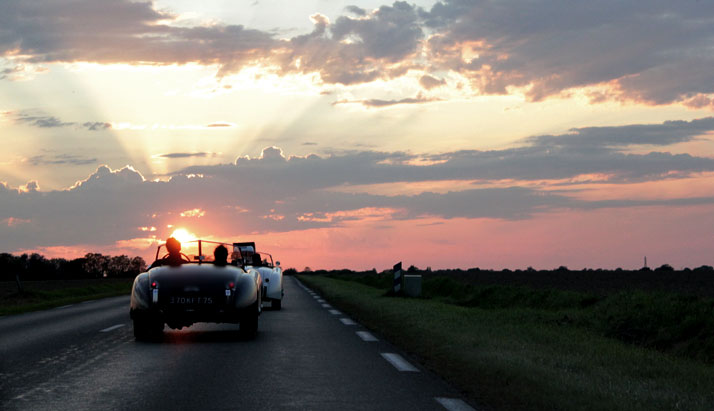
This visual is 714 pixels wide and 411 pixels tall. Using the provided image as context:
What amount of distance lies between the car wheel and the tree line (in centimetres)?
7668

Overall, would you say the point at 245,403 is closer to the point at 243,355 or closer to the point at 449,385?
the point at 449,385

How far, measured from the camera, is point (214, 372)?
368 inches

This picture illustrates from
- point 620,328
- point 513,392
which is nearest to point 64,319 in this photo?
point 620,328

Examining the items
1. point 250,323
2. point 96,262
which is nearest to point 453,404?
point 250,323

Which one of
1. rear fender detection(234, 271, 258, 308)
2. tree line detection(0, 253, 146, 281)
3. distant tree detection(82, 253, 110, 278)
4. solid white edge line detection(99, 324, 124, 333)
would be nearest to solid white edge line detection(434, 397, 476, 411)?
rear fender detection(234, 271, 258, 308)

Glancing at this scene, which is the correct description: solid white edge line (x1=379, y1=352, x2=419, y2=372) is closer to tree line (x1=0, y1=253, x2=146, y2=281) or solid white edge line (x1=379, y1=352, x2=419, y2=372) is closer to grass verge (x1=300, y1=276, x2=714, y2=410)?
grass verge (x1=300, y1=276, x2=714, y2=410)

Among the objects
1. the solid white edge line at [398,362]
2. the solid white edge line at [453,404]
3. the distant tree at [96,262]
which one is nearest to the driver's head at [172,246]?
the solid white edge line at [398,362]

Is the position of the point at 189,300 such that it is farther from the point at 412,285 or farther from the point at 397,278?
the point at 397,278

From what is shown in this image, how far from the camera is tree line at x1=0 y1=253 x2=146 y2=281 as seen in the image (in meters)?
107

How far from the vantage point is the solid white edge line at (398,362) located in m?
9.52

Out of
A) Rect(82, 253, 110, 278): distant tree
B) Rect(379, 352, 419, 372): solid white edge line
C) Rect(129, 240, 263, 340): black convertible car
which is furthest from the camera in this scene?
Rect(82, 253, 110, 278): distant tree

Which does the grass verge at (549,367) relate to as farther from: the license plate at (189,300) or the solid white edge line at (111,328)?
the solid white edge line at (111,328)

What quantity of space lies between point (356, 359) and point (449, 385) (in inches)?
95.9

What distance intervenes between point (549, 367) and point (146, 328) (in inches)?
272
